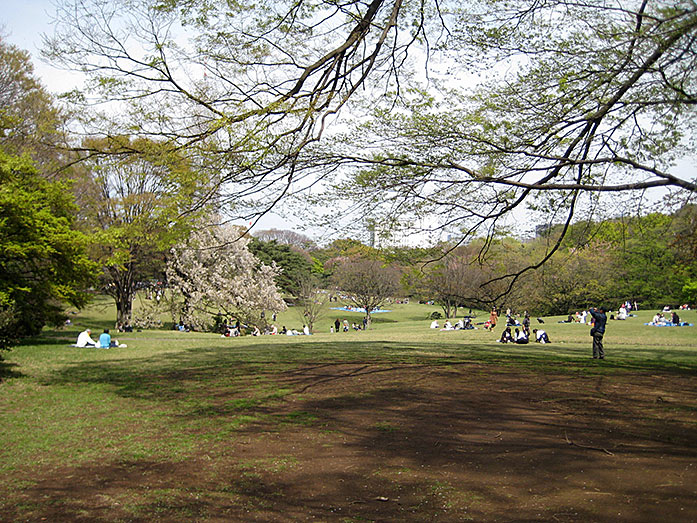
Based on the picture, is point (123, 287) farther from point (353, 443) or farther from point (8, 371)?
point (353, 443)

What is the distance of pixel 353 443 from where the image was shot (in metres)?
7.03

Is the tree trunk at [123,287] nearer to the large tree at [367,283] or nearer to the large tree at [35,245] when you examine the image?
the large tree at [35,245]

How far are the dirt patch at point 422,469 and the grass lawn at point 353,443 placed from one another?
3 centimetres

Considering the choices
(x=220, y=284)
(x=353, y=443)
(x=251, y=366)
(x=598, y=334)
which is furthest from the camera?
(x=220, y=284)

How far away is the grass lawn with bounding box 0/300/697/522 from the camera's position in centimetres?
499

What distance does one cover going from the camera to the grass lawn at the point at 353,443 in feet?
16.4

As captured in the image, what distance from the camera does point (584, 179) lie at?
11.1 metres

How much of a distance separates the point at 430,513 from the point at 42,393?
9.59m

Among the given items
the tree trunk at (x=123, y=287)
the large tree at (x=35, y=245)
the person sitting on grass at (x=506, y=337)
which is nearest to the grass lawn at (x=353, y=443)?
the large tree at (x=35, y=245)

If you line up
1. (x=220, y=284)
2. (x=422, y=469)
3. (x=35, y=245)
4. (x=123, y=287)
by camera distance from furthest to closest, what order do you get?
(x=220, y=284)
(x=123, y=287)
(x=35, y=245)
(x=422, y=469)

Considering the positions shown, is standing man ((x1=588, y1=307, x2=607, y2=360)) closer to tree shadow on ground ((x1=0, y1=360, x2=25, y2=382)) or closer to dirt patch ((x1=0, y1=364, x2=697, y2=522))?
dirt patch ((x1=0, y1=364, x2=697, y2=522))

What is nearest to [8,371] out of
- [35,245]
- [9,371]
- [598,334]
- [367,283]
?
[9,371]

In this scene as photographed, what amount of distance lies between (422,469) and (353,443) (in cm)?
130

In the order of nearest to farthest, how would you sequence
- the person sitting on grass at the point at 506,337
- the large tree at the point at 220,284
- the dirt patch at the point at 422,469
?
the dirt patch at the point at 422,469 < the person sitting on grass at the point at 506,337 < the large tree at the point at 220,284
